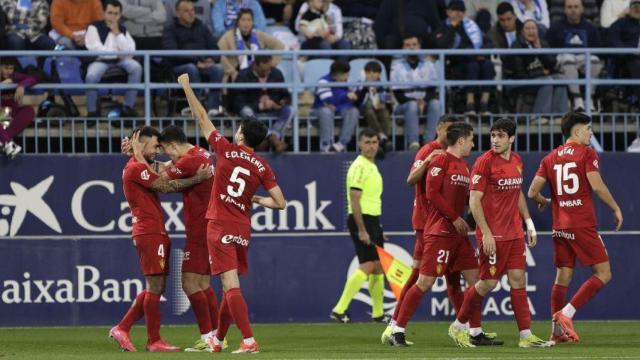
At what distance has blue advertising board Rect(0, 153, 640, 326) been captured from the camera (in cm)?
1725

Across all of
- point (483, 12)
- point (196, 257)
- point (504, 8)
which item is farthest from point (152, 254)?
point (483, 12)

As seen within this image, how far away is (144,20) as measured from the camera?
19.3 m

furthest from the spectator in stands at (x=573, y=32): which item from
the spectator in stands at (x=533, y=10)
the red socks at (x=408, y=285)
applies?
the red socks at (x=408, y=285)

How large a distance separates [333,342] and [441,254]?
1.69 m

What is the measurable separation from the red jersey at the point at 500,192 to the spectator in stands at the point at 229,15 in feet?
22.1

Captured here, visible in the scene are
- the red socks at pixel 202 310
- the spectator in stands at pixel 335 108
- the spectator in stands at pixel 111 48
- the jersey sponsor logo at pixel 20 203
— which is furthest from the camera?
the spectator in stands at pixel 335 108

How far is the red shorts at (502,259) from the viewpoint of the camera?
13516 millimetres

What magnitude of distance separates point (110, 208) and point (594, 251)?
256 inches

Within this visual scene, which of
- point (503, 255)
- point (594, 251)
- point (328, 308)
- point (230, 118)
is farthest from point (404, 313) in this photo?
point (230, 118)

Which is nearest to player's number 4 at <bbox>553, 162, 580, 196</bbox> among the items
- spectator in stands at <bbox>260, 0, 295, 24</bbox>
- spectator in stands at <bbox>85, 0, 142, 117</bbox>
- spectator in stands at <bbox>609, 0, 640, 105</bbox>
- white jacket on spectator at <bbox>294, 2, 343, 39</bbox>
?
spectator in stands at <bbox>609, 0, 640, 105</bbox>

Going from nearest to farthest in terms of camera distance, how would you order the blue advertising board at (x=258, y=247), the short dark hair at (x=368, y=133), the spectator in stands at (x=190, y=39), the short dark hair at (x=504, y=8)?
the short dark hair at (x=368, y=133) < the blue advertising board at (x=258, y=247) < the spectator in stands at (x=190, y=39) < the short dark hair at (x=504, y=8)

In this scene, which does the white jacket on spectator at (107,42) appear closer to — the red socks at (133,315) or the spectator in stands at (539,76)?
the spectator in stands at (539,76)

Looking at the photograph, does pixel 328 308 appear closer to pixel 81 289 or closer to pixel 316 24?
pixel 81 289

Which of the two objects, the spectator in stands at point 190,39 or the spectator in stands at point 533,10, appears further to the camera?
the spectator in stands at point 533,10
